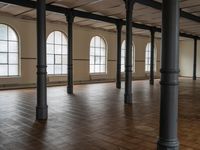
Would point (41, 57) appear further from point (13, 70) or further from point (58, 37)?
point (58, 37)

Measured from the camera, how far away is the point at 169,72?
2.97 metres

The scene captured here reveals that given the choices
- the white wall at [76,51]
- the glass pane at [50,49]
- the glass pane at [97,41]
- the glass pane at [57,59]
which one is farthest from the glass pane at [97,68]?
the glass pane at [50,49]

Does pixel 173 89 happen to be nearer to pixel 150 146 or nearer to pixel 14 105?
pixel 150 146

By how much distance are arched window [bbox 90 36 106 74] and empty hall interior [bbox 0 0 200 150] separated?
6 centimetres

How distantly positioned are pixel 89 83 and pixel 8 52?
15.6ft

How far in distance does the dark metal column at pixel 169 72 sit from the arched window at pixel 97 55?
37.2 feet

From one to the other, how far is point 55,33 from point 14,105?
6.59m

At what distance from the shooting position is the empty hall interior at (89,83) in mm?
3041

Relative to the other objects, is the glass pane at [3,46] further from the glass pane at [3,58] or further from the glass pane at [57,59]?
the glass pane at [57,59]

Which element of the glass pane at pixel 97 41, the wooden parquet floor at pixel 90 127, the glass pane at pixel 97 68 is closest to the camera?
the wooden parquet floor at pixel 90 127

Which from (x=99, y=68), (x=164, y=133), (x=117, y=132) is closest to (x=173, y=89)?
(x=164, y=133)

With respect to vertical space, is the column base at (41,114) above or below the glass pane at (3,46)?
below

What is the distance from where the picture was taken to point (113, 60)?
15.3 meters

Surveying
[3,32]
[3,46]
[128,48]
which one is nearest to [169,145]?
[128,48]
